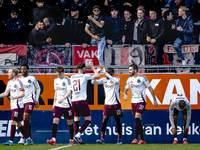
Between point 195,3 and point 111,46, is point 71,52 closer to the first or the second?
point 111,46

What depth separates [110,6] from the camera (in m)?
13.2

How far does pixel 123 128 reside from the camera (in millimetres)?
10328

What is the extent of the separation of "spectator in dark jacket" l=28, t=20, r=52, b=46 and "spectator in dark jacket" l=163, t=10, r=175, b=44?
4.37 meters

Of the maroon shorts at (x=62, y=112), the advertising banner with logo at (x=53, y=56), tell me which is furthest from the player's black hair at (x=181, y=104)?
the advertising banner with logo at (x=53, y=56)

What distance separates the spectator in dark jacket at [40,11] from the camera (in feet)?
42.5

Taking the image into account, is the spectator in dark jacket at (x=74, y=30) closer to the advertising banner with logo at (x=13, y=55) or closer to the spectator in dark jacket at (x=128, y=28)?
the spectator in dark jacket at (x=128, y=28)

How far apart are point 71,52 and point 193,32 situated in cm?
464

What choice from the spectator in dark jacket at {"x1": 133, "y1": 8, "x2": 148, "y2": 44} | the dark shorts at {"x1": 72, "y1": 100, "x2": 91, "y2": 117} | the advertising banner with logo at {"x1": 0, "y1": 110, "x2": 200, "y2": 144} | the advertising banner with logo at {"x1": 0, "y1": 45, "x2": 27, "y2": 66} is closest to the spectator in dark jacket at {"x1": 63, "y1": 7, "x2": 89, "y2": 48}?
the advertising banner with logo at {"x1": 0, "y1": 45, "x2": 27, "y2": 66}

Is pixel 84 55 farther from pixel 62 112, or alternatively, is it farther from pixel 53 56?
pixel 62 112

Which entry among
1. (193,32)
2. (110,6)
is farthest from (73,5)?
(193,32)

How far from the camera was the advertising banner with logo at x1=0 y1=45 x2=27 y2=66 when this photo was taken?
12586mm

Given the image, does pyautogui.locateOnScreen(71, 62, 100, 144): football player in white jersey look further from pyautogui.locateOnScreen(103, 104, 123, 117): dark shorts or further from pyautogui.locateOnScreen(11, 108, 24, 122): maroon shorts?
pyautogui.locateOnScreen(11, 108, 24, 122): maroon shorts

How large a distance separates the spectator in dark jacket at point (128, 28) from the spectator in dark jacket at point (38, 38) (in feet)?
9.31

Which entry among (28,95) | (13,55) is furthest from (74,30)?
(28,95)
